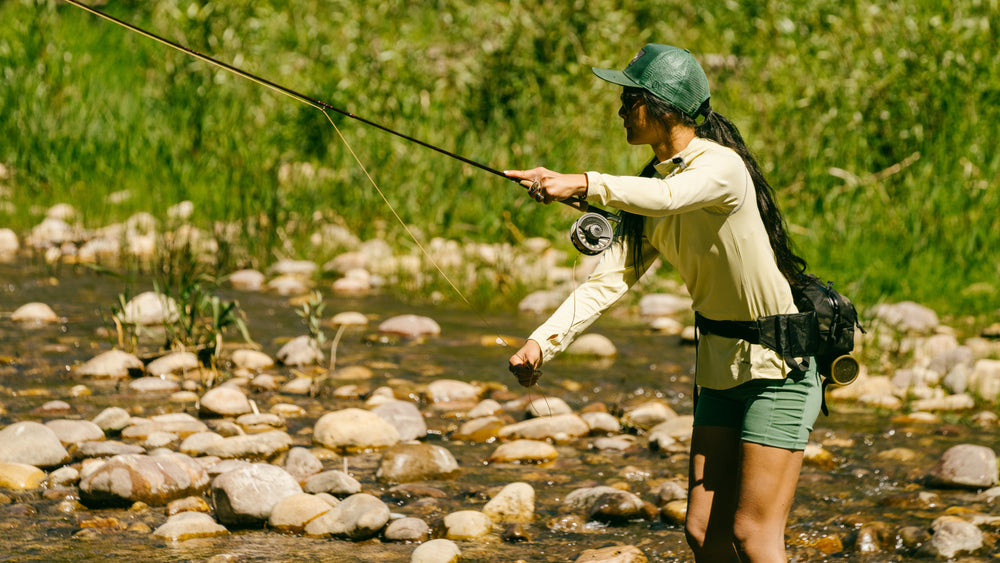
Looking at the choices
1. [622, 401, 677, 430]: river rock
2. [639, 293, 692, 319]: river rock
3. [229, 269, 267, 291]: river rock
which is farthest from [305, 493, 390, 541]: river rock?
[229, 269, 267, 291]: river rock

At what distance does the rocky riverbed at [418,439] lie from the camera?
399 cm

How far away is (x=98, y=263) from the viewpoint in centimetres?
807

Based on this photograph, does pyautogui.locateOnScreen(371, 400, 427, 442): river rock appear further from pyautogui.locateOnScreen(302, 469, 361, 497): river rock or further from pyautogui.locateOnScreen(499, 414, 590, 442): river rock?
pyautogui.locateOnScreen(302, 469, 361, 497): river rock

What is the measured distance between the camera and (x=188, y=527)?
3.89 metres

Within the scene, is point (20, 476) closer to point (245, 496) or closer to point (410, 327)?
point (245, 496)

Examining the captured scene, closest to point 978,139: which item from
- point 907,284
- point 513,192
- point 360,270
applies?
point 907,284

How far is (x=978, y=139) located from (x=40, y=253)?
22.2ft

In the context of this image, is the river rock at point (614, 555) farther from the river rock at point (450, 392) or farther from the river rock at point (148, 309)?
the river rock at point (148, 309)

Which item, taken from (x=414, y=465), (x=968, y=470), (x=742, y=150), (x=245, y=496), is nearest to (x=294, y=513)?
(x=245, y=496)

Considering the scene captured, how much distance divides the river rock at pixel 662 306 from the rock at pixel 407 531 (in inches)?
155

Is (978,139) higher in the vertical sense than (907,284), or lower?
higher

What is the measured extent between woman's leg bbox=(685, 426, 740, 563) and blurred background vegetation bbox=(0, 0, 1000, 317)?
4526 millimetres

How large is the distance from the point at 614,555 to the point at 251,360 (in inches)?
115

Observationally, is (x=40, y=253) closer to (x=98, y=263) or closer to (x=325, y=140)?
(x=98, y=263)
